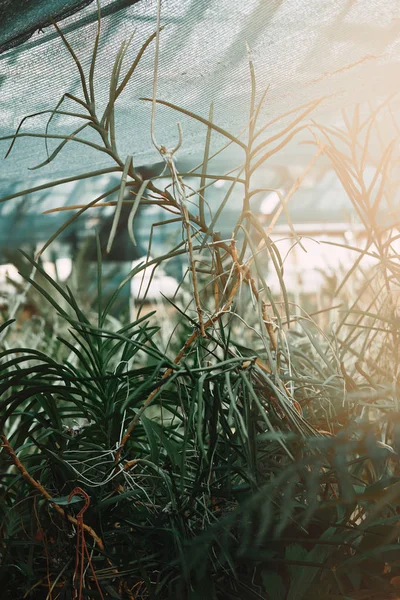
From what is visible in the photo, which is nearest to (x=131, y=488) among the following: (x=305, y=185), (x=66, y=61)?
(x=66, y=61)

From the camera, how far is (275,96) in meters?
0.63

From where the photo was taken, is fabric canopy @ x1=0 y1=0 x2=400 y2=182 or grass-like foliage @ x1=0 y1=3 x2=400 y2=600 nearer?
grass-like foliage @ x1=0 y1=3 x2=400 y2=600

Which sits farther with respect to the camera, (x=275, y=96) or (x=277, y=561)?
(x=275, y=96)

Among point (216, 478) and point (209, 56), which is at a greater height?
point (209, 56)

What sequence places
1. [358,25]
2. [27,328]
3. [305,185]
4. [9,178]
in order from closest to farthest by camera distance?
[358,25], [9,178], [27,328], [305,185]

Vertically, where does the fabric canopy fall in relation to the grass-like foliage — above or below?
above

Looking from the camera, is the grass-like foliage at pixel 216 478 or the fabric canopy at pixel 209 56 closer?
the grass-like foliage at pixel 216 478

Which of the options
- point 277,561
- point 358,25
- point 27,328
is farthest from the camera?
point 27,328

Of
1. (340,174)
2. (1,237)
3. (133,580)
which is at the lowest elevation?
(133,580)

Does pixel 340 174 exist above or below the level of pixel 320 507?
above

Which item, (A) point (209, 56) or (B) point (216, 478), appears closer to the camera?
(B) point (216, 478)

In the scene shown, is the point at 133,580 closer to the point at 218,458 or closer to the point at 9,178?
the point at 218,458

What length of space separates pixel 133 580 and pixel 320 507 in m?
0.15

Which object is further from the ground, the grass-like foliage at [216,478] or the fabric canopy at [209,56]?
the fabric canopy at [209,56]
